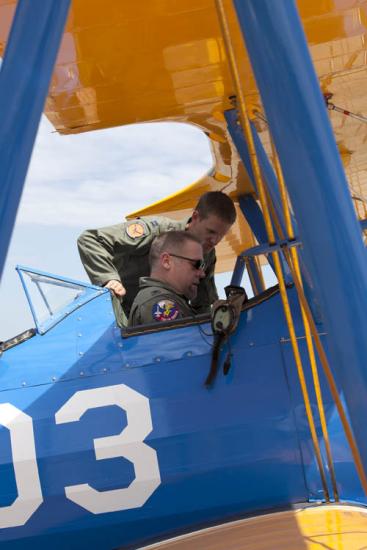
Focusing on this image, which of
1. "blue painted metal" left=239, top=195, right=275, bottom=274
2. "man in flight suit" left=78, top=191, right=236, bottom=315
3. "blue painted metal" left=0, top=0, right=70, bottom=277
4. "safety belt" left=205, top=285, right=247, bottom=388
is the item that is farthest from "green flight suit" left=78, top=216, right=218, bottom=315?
"blue painted metal" left=0, top=0, right=70, bottom=277

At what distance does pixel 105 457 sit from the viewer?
9.75 ft

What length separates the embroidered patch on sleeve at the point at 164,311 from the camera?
3.25m

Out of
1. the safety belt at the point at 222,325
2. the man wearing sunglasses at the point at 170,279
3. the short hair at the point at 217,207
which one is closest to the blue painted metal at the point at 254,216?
the short hair at the point at 217,207

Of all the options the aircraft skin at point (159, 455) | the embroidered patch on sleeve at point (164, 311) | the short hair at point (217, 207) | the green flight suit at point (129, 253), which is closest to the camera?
the aircraft skin at point (159, 455)

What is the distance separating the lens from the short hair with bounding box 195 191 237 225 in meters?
3.89

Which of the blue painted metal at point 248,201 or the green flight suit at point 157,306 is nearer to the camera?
the green flight suit at point 157,306

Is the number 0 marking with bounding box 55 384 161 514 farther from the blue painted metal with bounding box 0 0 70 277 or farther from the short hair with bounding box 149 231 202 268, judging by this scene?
the blue painted metal with bounding box 0 0 70 277

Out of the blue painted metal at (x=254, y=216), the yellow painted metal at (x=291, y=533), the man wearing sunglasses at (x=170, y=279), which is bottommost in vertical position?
the yellow painted metal at (x=291, y=533)

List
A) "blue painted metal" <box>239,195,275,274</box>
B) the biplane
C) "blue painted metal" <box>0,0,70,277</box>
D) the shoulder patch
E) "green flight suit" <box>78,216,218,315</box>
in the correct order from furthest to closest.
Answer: "blue painted metal" <box>239,195,275,274</box>
the shoulder patch
"green flight suit" <box>78,216,218,315</box>
the biplane
"blue painted metal" <box>0,0,70,277</box>

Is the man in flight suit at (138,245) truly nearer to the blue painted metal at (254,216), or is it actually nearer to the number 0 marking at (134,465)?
the blue painted metal at (254,216)

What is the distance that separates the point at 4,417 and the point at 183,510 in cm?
82

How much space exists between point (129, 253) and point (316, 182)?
8.84 ft

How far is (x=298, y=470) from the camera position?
9.70ft

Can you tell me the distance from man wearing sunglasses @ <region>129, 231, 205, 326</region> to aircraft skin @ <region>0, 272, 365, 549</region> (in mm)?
329
